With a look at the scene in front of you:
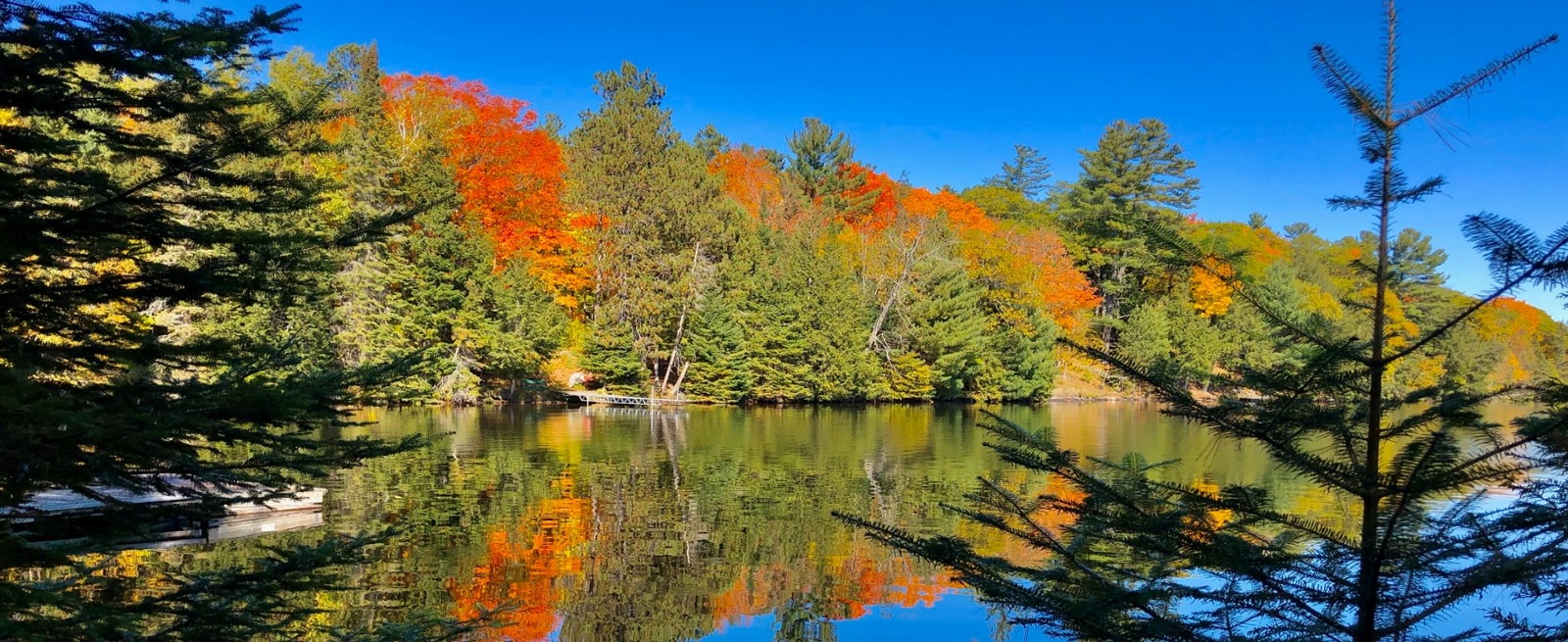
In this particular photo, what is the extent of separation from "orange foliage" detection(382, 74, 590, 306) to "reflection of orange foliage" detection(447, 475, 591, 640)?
2098 cm

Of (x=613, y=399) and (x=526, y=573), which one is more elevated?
(x=613, y=399)

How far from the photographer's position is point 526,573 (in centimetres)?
1048

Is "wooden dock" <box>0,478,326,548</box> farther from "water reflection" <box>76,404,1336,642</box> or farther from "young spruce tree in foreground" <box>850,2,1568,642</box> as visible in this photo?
"young spruce tree in foreground" <box>850,2,1568,642</box>

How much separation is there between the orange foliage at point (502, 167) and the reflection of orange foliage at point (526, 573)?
68.8 ft

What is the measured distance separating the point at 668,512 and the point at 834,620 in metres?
4.98

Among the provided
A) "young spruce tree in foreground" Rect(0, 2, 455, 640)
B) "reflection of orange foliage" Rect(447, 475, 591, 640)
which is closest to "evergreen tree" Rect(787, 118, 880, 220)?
"reflection of orange foliage" Rect(447, 475, 591, 640)

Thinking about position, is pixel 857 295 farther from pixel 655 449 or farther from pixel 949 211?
pixel 655 449

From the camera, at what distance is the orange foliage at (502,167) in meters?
32.8

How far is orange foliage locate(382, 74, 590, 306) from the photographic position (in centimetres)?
3275

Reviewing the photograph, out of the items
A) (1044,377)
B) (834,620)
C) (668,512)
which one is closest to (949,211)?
(1044,377)

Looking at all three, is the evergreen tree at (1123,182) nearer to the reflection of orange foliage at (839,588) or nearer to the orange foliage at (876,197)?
the orange foliage at (876,197)

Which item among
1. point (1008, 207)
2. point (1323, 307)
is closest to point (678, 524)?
point (1323, 307)

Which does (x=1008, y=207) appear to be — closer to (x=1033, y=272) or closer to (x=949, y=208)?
(x=949, y=208)

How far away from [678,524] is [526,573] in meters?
2.92
